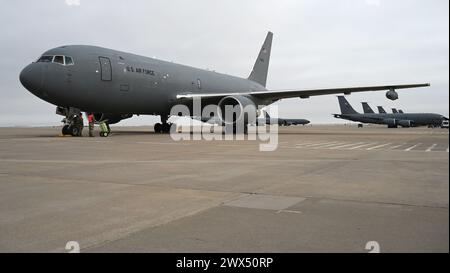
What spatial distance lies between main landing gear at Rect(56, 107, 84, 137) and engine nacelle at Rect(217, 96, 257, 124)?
25.3 ft

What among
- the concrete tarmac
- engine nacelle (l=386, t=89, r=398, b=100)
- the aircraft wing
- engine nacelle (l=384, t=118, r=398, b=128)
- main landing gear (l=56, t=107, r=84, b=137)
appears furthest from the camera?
engine nacelle (l=384, t=118, r=398, b=128)

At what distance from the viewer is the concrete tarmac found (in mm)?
3076

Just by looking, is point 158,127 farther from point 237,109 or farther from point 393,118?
point 393,118

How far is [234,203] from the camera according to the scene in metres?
4.58

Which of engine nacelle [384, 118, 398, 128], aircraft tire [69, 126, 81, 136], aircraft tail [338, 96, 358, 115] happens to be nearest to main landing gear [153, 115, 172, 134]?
aircraft tire [69, 126, 81, 136]

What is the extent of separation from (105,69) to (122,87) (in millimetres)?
1333

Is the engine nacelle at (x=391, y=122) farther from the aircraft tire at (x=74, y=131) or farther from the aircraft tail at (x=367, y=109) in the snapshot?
the aircraft tire at (x=74, y=131)

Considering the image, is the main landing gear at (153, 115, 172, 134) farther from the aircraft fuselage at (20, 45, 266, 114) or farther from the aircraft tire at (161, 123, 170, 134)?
the aircraft fuselage at (20, 45, 266, 114)

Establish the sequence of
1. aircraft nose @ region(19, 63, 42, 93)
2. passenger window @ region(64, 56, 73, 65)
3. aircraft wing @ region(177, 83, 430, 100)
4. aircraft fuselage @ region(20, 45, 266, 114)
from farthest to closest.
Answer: aircraft wing @ region(177, 83, 430, 100) < passenger window @ region(64, 56, 73, 65) < aircraft fuselage @ region(20, 45, 266, 114) < aircraft nose @ region(19, 63, 42, 93)

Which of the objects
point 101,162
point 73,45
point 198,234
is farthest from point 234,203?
point 73,45

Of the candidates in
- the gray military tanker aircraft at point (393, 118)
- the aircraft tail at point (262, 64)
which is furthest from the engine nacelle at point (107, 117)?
the gray military tanker aircraft at point (393, 118)

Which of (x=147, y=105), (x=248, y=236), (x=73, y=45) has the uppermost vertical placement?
(x=73, y=45)
